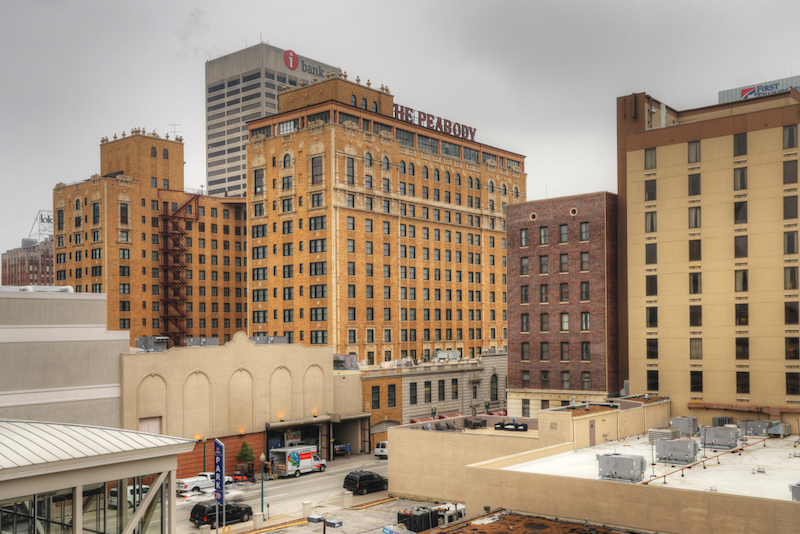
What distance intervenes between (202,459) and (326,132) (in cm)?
4973

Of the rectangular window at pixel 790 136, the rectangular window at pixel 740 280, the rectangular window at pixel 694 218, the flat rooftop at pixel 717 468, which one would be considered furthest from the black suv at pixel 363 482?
the rectangular window at pixel 790 136

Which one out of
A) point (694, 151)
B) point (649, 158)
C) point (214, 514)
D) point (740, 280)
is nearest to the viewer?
point (214, 514)

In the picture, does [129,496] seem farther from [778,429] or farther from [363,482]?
[778,429]

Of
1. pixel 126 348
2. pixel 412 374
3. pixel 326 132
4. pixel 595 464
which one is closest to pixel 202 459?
pixel 126 348

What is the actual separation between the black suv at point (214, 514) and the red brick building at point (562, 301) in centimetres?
3460

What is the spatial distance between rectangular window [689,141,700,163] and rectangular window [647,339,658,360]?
56.7 ft

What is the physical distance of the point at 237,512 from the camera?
5644 cm

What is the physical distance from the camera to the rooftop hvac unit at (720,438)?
4912cm

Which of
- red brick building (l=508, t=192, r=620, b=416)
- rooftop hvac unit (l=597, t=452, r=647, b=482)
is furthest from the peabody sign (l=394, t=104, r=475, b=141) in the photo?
rooftop hvac unit (l=597, t=452, r=647, b=482)

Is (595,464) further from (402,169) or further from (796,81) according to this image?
(796,81)

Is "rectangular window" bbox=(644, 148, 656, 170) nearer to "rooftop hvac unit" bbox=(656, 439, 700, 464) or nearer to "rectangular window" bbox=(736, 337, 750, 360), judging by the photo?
"rectangular window" bbox=(736, 337, 750, 360)

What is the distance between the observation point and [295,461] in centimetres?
7594

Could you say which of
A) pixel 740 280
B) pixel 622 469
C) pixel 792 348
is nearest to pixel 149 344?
pixel 622 469

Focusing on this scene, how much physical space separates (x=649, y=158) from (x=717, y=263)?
1197 centimetres
